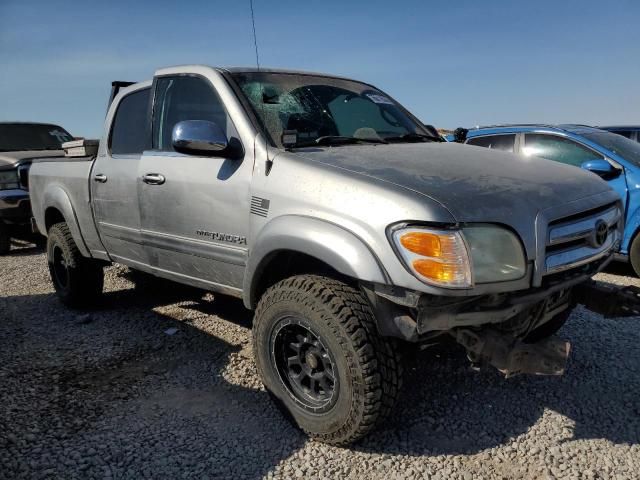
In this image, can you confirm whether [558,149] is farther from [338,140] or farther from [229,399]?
→ [229,399]

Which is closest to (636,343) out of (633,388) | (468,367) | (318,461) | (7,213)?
(633,388)

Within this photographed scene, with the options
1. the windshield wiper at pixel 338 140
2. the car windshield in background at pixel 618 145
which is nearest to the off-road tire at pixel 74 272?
the windshield wiper at pixel 338 140

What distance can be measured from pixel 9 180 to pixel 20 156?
0.46 meters

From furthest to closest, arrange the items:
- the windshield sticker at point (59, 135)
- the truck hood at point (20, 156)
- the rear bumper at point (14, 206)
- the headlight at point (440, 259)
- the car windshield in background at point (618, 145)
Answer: the windshield sticker at point (59, 135) → the truck hood at point (20, 156) → the rear bumper at point (14, 206) → the car windshield in background at point (618, 145) → the headlight at point (440, 259)

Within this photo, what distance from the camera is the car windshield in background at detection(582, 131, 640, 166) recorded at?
552 cm

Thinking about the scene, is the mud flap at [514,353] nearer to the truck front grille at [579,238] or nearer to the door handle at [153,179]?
the truck front grille at [579,238]

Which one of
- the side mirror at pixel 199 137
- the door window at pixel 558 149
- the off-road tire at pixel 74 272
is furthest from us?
the door window at pixel 558 149

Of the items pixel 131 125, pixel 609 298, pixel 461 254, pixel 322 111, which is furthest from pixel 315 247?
pixel 131 125

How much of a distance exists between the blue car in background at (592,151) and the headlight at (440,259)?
388cm

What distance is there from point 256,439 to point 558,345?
1549mm

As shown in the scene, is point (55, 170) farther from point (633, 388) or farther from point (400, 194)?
point (633, 388)

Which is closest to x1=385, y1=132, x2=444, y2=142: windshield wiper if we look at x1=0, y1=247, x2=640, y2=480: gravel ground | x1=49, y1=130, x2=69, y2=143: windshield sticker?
x1=0, y1=247, x2=640, y2=480: gravel ground

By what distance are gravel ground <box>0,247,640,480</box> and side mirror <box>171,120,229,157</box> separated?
4.87 feet

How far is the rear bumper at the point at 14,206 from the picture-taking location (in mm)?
7121
